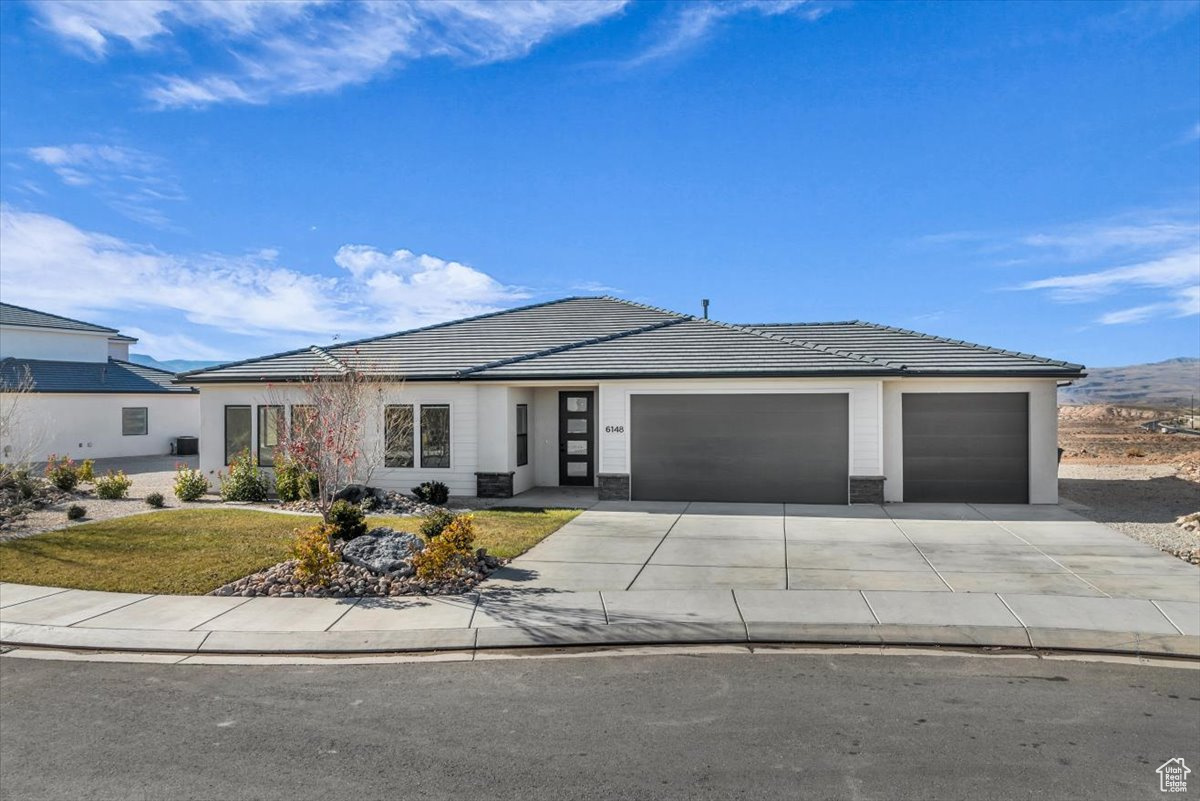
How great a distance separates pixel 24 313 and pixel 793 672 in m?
36.5

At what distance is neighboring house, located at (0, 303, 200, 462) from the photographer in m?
27.2

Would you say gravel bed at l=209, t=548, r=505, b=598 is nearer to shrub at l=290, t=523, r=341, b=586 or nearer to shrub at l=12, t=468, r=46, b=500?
shrub at l=290, t=523, r=341, b=586

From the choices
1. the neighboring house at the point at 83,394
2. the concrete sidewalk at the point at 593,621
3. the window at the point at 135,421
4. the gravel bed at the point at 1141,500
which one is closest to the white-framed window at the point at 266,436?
the neighboring house at the point at 83,394

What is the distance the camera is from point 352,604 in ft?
29.0

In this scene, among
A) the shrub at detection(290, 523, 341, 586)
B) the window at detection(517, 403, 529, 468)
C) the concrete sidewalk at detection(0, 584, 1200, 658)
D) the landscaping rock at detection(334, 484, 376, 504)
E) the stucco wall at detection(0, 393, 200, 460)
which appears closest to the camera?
the concrete sidewalk at detection(0, 584, 1200, 658)

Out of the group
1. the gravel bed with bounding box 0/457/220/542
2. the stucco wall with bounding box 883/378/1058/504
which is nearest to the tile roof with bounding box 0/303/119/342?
the gravel bed with bounding box 0/457/220/542

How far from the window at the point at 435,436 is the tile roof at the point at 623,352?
908 mm

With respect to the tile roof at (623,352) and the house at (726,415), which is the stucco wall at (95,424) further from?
the house at (726,415)

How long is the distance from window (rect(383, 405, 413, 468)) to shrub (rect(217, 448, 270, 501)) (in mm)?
2818

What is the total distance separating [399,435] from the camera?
18.2m

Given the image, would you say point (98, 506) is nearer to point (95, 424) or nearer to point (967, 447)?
point (95, 424)

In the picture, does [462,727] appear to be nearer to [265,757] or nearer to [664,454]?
[265,757]

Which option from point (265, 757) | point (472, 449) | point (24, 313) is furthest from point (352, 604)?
point (24, 313)

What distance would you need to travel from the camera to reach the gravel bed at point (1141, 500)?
12.5 metres
